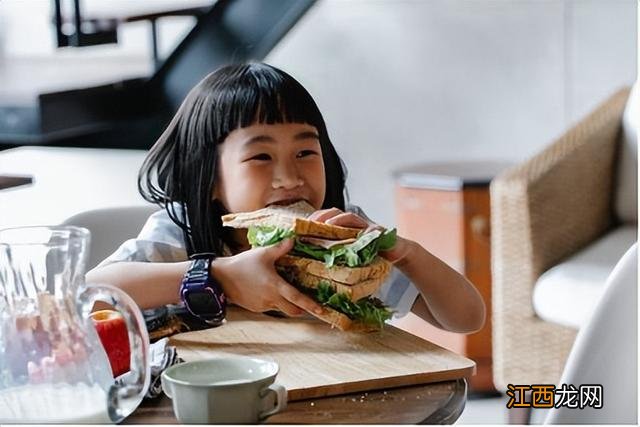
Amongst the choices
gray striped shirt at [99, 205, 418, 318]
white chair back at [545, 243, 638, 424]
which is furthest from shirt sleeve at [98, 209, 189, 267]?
white chair back at [545, 243, 638, 424]

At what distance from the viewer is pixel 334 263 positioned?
35.6 inches

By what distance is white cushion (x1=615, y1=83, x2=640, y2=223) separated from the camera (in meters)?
2.12

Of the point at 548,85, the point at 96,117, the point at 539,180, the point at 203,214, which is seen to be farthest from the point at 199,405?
the point at 548,85

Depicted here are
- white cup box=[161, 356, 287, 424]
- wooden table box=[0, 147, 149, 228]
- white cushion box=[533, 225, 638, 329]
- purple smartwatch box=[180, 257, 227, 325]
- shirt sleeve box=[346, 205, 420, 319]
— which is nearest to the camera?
white cup box=[161, 356, 287, 424]

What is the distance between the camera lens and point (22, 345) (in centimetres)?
80

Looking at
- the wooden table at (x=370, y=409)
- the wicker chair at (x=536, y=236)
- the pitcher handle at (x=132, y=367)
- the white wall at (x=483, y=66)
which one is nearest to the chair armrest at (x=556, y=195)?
the wicker chair at (x=536, y=236)

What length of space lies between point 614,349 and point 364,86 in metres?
1.22

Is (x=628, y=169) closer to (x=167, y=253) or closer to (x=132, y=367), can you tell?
(x=167, y=253)

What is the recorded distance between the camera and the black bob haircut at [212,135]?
101cm

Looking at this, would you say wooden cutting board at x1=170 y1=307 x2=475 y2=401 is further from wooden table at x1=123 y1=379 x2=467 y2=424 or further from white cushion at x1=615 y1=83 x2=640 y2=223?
white cushion at x1=615 y1=83 x2=640 y2=223

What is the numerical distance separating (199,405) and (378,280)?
23cm

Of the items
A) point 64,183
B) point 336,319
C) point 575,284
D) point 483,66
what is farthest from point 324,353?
point 483,66

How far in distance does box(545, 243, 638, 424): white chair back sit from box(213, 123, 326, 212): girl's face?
10.4 inches

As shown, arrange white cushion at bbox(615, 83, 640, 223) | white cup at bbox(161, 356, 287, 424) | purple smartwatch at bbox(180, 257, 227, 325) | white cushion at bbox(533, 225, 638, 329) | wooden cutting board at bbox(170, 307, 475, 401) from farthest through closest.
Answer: white cushion at bbox(615, 83, 640, 223)
white cushion at bbox(533, 225, 638, 329)
purple smartwatch at bbox(180, 257, 227, 325)
wooden cutting board at bbox(170, 307, 475, 401)
white cup at bbox(161, 356, 287, 424)
